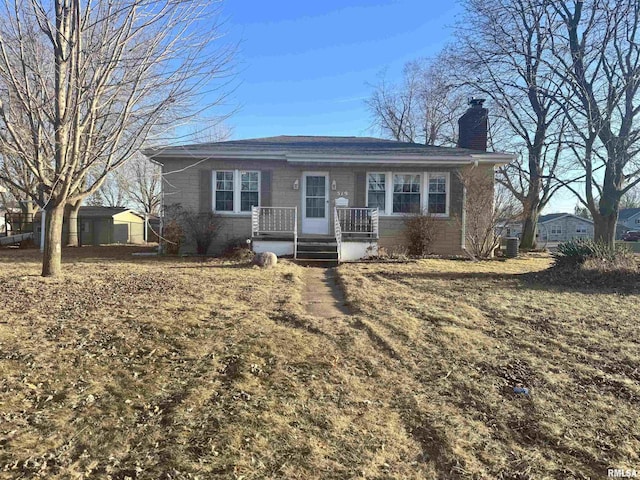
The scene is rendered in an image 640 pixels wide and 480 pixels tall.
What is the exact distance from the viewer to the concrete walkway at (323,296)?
5199 millimetres

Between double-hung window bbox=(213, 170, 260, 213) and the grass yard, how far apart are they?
6.47 m

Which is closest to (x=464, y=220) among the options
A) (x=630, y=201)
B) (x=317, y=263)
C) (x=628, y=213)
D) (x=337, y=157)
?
(x=337, y=157)

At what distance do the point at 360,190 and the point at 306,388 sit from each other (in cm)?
951

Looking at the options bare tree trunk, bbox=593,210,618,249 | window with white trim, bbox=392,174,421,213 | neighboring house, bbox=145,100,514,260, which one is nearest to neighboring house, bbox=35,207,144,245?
neighboring house, bbox=145,100,514,260

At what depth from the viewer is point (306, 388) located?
2.96 m

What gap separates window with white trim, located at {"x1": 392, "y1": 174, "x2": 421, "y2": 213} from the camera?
1205 centimetres

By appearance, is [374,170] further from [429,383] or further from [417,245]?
[429,383]

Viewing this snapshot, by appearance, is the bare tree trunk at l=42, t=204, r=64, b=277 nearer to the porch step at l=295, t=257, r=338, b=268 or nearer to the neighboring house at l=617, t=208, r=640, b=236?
the porch step at l=295, t=257, r=338, b=268

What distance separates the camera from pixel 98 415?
254cm

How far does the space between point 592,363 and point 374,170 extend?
900cm

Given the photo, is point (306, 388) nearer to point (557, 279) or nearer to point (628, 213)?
point (557, 279)

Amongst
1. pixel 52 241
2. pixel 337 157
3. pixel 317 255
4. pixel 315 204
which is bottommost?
pixel 317 255

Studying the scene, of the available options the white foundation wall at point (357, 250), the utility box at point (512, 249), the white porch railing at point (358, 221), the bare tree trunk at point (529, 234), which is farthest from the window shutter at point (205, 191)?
the bare tree trunk at point (529, 234)

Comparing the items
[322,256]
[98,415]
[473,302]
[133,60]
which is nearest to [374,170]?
[322,256]
